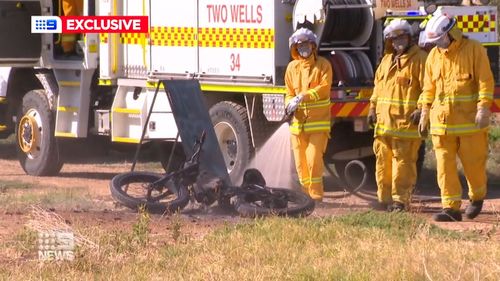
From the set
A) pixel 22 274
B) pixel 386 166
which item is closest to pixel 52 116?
pixel 386 166

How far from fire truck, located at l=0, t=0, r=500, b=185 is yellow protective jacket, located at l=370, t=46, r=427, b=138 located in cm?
115

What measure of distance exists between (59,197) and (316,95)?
281cm

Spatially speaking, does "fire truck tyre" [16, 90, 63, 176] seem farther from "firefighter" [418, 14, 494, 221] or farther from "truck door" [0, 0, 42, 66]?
"firefighter" [418, 14, 494, 221]

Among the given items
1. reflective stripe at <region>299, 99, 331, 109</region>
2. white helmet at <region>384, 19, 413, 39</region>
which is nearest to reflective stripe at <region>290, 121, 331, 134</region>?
reflective stripe at <region>299, 99, 331, 109</region>

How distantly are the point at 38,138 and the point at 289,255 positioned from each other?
344 inches

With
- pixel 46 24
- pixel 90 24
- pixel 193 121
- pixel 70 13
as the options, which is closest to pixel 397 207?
pixel 193 121

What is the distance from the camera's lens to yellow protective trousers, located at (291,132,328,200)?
1209 cm

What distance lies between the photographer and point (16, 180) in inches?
613

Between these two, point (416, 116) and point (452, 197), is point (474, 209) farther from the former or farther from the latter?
point (416, 116)

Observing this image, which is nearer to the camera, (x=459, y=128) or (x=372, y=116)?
(x=459, y=128)

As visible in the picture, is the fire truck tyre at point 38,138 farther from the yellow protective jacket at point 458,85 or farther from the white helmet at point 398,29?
the yellow protective jacket at point 458,85

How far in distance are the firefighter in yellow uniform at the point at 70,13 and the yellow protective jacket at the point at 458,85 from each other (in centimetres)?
662

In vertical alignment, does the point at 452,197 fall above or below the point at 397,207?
above

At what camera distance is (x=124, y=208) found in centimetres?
1165
